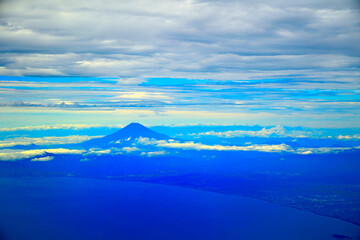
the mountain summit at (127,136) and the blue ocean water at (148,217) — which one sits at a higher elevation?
the mountain summit at (127,136)

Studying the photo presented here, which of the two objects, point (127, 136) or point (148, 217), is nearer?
point (148, 217)

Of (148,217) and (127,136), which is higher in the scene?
(127,136)

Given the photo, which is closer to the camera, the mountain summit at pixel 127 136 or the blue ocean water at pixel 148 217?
the blue ocean water at pixel 148 217

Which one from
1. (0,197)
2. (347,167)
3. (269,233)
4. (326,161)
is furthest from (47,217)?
(326,161)

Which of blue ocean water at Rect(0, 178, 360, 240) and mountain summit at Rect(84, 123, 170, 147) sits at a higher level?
mountain summit at Rect(84, 123, 170, 147)

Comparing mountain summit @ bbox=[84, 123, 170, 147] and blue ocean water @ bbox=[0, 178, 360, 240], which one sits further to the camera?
mountain summit @ bbox=[84, 123, 170, 147]
